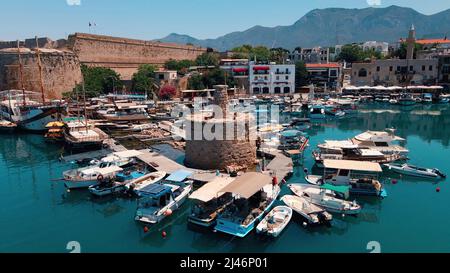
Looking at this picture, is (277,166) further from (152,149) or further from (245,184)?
(152,149)

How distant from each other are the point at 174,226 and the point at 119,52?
55.3m

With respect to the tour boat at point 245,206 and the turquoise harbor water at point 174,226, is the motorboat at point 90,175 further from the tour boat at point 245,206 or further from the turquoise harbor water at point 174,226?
the tour boat at point 245,206

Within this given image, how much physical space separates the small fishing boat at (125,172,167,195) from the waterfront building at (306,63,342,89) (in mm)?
53842

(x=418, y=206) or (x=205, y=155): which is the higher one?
(x=205, y=155)

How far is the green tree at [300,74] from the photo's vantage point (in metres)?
65.4

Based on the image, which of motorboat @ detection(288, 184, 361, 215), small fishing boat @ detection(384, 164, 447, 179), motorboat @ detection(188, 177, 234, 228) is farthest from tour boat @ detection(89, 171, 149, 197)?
small fishing boat @ detection(384, 164, 447, 179)

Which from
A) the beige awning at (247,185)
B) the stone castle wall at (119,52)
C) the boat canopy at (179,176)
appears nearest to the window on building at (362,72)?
the stone castle wall at (119,52)

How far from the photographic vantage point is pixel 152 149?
84.8 feet

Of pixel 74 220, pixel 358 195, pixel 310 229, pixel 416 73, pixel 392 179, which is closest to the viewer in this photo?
pixel 310 229

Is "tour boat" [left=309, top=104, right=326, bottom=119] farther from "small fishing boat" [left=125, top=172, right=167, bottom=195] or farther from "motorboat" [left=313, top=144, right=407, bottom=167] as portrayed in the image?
"small fishing boat" [left=125, top=172, right=167, bottom=195]

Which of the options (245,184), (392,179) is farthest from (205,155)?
(392,179)

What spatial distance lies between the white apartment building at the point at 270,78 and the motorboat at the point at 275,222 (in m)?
49.4

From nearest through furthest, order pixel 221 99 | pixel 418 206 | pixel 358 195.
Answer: pixel 418 206, pixel 358 195, pixel 221 99
